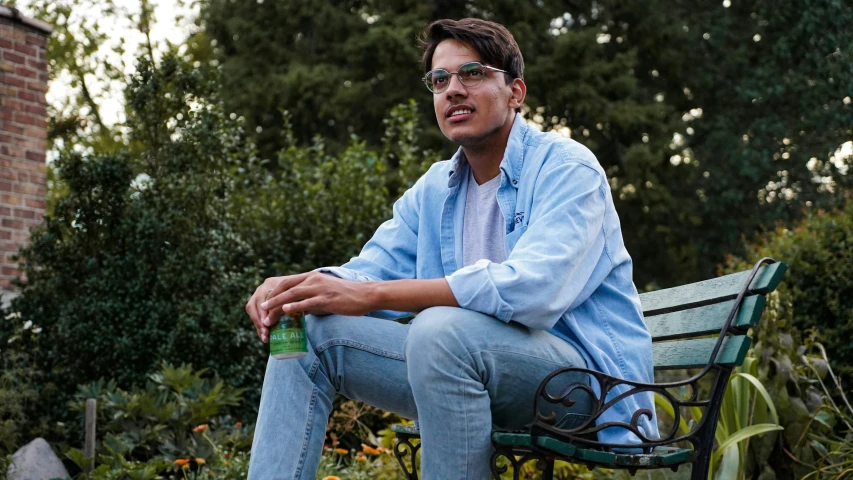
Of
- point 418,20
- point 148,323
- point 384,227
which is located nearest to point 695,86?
point 418,20

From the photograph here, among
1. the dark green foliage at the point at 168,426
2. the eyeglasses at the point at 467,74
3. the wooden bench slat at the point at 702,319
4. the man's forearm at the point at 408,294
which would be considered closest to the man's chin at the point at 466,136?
the eyeglasses at the point at 467,74

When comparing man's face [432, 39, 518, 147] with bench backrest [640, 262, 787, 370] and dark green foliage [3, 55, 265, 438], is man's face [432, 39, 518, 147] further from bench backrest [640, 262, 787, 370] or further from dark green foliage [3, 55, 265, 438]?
dark green foliage [3, 55, 265, 438]

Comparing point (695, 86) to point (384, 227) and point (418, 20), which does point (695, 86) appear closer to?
point (418, 20)

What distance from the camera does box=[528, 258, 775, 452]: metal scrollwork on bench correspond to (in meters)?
2.10

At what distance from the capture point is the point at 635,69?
18297 millimetres

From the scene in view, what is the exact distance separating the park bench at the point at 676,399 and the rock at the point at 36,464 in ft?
8.90

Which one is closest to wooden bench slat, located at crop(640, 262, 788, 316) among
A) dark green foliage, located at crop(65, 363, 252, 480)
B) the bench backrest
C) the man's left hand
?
the bench backrest

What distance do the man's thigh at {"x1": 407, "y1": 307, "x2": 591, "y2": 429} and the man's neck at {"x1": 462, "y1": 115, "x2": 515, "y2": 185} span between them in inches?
24.9

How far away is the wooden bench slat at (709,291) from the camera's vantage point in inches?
88.3

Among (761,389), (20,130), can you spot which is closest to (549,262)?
(761,389)

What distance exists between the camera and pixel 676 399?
2244 mm

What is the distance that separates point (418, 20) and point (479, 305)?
49.2 feet

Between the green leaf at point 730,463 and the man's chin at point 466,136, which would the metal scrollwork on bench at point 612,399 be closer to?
the man's chin at point 466,136

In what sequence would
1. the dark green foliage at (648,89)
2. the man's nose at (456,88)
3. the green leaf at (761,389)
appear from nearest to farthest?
the man's nose at (456,88) < the green leaf at (761,389) < the dark green foliage at (648,89)
